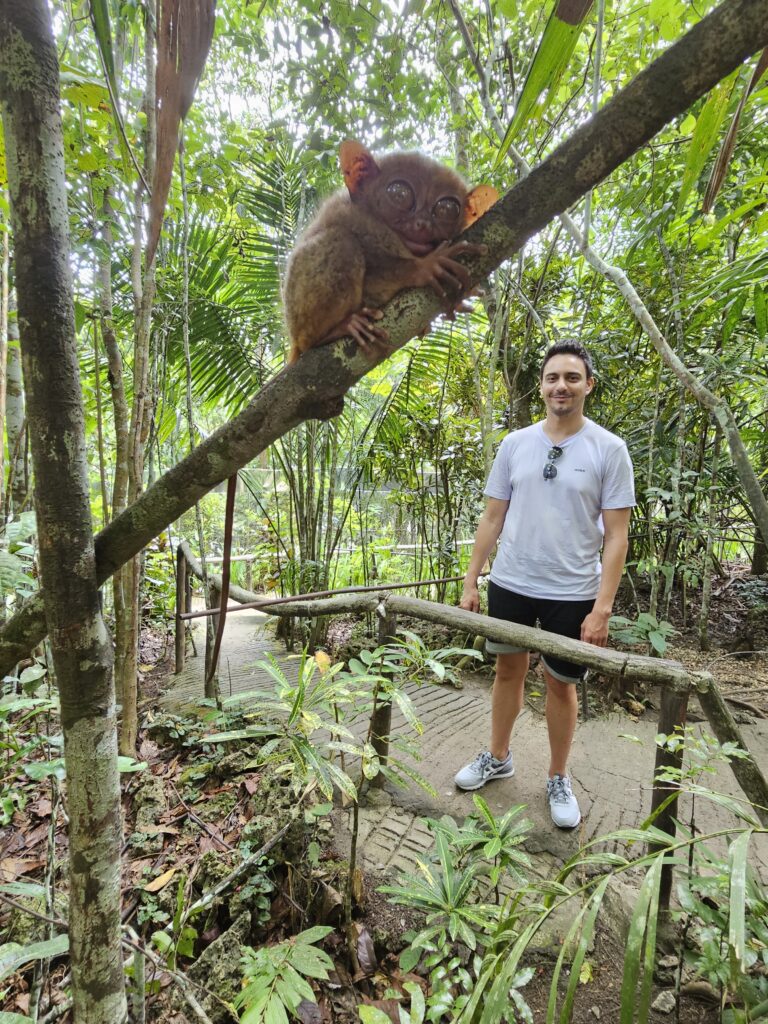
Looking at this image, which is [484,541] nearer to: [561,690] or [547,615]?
[547,615]

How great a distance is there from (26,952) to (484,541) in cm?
199

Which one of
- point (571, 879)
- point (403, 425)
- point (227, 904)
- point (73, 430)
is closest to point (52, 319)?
point (73, 430)

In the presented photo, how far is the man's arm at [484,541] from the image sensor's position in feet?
7.64

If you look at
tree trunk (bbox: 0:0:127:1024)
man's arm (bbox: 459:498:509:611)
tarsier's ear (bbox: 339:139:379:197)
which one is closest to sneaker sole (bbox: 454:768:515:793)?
man's arm (bbox: 459:498:509:611)

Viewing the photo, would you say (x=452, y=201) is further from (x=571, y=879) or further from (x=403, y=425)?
(x=403, y=425)

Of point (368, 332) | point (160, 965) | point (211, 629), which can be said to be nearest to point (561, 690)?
point (160, 965)

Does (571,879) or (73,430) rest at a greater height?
(73,430)

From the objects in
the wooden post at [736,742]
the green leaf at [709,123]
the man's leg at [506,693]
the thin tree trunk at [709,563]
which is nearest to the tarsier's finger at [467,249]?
the green leaf at [709,123]

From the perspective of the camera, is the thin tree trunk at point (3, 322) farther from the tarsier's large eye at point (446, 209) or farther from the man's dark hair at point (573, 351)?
the man's dark hair at point (573, 351)

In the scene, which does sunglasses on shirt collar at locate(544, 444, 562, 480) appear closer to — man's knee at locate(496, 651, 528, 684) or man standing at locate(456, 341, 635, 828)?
man standing at locate(456, 341, 635, 828)

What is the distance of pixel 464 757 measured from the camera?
2680mm

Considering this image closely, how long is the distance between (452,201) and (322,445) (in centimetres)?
298

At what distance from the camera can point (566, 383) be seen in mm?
2064

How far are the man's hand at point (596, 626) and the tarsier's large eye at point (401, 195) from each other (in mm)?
1612
